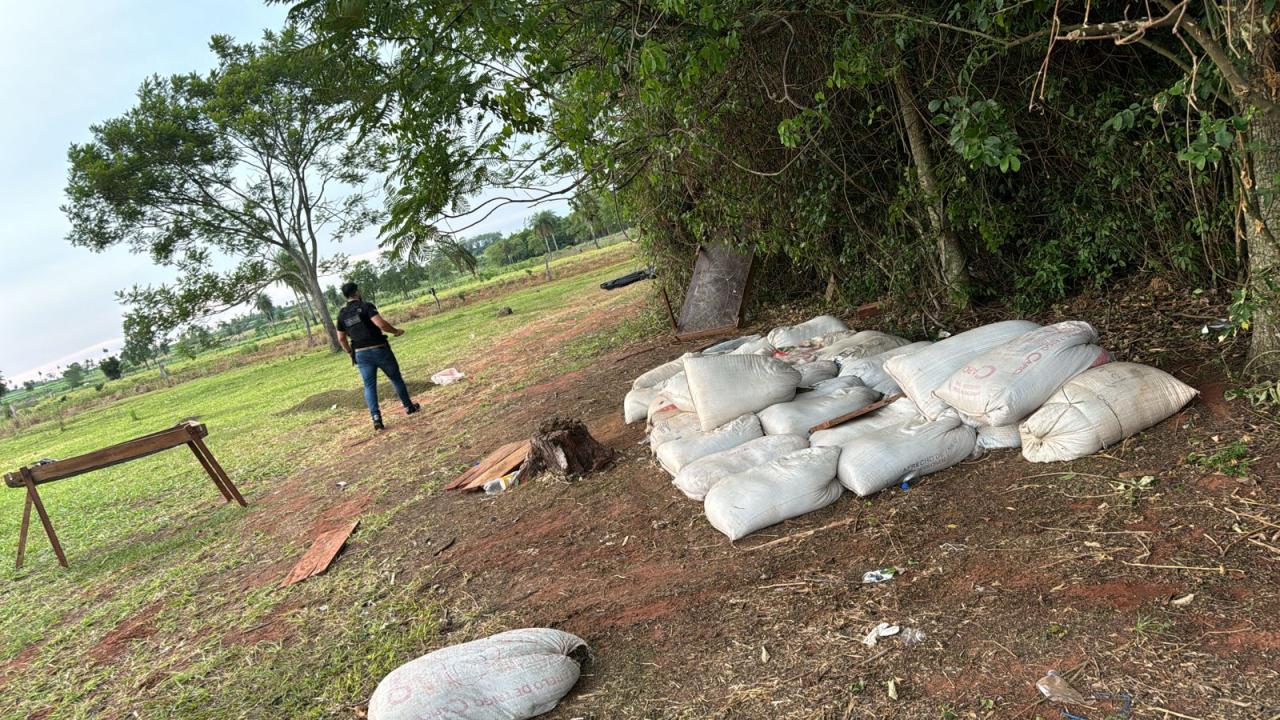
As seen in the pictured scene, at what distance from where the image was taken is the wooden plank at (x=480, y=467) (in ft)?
15.1

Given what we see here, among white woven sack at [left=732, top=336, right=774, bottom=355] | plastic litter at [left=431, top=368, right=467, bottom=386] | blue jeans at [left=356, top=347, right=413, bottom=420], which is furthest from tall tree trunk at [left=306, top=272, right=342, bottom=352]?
white woven sack at [left=732, top=336, right=774, bottom=355]

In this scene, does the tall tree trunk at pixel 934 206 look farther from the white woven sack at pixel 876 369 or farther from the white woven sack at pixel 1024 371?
the white woven sack at pixel 1024 371

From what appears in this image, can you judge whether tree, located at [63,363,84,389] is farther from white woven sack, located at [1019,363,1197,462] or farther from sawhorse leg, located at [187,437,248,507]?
white woven sack, located at [1019,363,1197,462]

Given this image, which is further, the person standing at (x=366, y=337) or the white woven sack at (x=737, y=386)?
the person standing at (x=366, y=337)

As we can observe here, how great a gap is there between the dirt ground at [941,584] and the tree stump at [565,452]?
0.90 feet

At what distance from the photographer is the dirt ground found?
1.80 metres

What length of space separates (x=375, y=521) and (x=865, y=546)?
120 inches

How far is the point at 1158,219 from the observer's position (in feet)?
12.3

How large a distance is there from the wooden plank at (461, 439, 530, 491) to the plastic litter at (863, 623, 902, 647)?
2.65m

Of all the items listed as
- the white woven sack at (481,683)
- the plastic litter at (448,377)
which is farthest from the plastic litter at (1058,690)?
the plastic litter at (448,377)

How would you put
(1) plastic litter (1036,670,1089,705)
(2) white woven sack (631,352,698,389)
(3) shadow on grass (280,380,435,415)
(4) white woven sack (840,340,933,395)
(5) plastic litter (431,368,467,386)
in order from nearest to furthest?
(1) plastic litter (1036,670,1089,705), (4) white woven sack (840,340,933,395), (2) white woven sack (631,352,698,389), (3) shadow on grass (280,380,435,415), (5) plastic litter (431,368,467,386)

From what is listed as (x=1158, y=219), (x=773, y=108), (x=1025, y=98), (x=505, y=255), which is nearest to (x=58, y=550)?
(x=773, y=108)

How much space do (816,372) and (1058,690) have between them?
7.88ft

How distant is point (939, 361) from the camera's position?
3322mm
